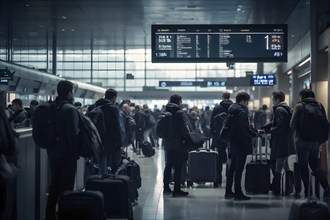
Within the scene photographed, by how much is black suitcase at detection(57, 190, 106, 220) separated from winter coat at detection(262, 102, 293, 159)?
387cm

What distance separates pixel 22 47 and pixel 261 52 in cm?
2027

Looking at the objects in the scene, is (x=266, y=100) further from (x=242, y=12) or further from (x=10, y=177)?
(x=10, y=177)

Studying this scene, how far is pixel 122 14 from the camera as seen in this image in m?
17.7

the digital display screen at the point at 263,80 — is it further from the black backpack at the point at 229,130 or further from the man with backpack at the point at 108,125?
the man with backpack at the point at 108,125

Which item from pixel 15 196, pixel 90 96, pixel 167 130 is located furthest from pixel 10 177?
pixel 90 96

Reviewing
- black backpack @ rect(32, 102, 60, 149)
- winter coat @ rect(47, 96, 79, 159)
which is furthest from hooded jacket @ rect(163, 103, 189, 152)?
black backpack @ rect(32, 102, 60, 149)

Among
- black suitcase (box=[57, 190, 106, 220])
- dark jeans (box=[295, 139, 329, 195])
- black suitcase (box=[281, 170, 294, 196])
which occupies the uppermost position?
dark jeans (box=[295, 139, 329, 195])

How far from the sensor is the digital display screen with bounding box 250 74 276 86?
72.3 ft

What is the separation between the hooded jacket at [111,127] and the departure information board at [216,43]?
3520mm

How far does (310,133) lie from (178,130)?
2.02 meters

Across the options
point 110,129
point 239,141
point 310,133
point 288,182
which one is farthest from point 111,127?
point 288,182

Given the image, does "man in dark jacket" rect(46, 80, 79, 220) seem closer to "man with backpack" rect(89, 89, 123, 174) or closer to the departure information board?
"man with backpack" rect(89, 89, 123, 174)

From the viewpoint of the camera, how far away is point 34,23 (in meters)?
19.5

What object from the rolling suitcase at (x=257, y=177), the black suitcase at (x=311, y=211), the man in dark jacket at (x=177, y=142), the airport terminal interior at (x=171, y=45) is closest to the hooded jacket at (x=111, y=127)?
the airport terminal interior at (x=171, y=45)
